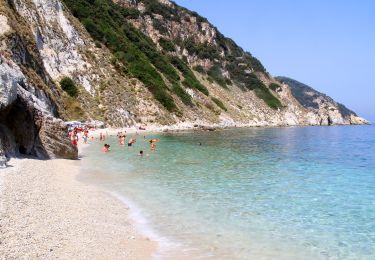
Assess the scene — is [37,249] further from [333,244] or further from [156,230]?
[333,244]

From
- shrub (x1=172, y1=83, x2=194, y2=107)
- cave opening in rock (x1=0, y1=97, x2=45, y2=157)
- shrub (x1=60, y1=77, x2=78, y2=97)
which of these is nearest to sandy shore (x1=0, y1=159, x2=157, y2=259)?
cave opening in rock (x1=0, y1=97, x2=45, y2=157)

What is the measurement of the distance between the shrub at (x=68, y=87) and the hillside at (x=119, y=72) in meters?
0.13

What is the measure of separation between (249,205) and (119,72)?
55199 mm

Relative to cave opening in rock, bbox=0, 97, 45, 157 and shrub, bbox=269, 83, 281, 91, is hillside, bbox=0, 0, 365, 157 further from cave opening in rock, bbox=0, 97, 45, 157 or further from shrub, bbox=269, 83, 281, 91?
shrub, bbox=269, 83, 281, 91

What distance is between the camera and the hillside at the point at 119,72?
76.5ft

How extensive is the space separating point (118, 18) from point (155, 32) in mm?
17042

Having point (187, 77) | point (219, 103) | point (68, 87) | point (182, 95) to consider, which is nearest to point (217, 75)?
point (187, 77)

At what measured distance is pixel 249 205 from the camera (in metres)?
13.8

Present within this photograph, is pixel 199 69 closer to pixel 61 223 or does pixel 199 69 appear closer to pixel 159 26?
pixel 159 26

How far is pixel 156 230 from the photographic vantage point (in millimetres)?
10711

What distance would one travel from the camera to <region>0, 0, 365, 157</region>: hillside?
23.3m

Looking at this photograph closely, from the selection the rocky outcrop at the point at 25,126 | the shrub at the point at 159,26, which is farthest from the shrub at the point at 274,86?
the rocky outcrop at the point at 25,126

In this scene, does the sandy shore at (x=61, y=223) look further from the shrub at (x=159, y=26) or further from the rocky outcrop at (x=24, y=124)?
the shrub at (x=159, y=26)

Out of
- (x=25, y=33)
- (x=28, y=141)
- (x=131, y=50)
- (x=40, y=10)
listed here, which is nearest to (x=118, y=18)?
(x=131, y=50)
